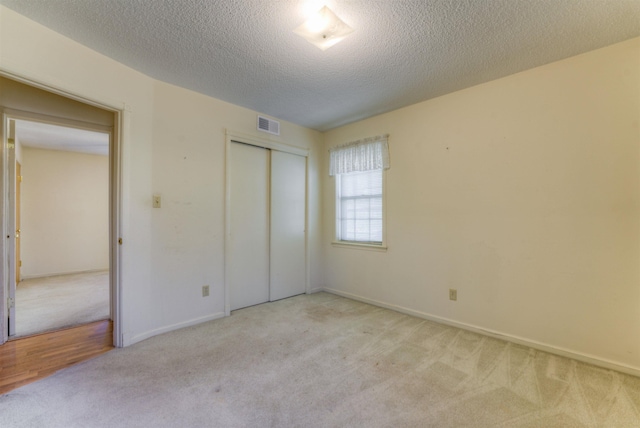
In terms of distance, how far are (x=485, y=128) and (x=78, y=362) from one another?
4.02 m

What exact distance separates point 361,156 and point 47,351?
12.0 feet

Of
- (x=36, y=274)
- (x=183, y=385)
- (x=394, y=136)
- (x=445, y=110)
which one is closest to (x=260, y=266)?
(x=183, y=385)

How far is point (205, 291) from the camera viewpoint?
298cm

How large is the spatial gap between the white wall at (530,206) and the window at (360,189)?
7.1 inches

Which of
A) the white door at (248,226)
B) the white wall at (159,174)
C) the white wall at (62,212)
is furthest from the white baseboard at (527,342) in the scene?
the white wall at (62,212)

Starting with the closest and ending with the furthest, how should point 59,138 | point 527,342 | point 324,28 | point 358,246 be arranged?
point 324,28, point 527,342, point 358,246, point 59,138

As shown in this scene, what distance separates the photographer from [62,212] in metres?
5.38

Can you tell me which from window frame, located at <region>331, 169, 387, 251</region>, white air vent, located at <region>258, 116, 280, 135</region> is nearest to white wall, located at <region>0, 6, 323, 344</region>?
white air vent, located at <region>258, 116, 280, 135</region>

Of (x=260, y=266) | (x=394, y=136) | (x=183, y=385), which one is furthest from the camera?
(x=260, y=266)

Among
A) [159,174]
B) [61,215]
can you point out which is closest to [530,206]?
[159,174]

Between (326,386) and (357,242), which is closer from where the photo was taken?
(326,386)

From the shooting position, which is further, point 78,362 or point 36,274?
point 36,274

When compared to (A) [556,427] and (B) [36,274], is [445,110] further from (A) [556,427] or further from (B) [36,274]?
(B) [36,274]

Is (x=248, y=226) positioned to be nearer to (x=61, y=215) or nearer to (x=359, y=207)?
(x=359, y=207)
